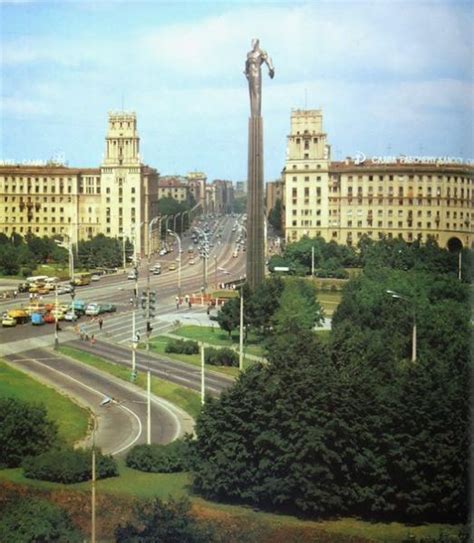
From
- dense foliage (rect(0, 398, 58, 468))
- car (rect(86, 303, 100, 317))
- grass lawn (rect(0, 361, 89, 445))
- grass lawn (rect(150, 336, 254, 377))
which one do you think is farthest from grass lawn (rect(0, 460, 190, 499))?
car (rect(86, 303, 100, 317))

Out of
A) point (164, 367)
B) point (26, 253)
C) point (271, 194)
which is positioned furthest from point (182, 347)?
point (271, 194)

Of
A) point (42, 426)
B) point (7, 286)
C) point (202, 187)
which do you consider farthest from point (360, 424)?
point (202, 187)

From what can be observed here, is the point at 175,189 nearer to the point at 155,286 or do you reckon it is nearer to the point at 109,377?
the point at 155,286

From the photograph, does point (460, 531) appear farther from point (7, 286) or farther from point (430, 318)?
point (7, 286)

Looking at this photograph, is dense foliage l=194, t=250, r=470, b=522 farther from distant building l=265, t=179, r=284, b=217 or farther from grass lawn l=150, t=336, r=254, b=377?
distant building l=265, t=179, r=284, b=217

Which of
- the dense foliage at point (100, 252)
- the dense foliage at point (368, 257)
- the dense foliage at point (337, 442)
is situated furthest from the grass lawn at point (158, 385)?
the dense foliage at point (368, 257)

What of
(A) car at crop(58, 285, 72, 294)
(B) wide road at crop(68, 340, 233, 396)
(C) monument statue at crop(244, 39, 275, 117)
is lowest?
(B) wide road at crop(68, 340, 233, 396)
